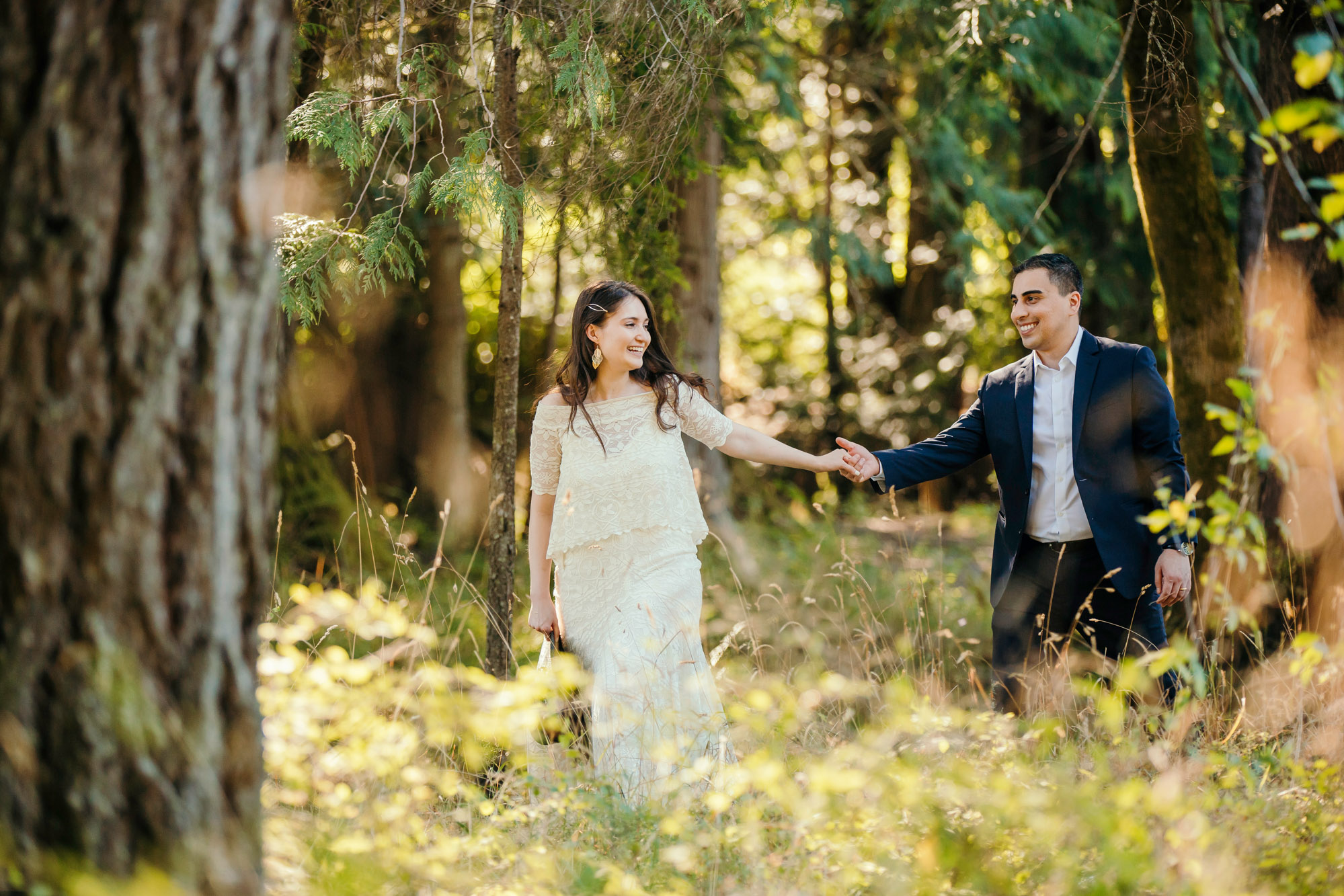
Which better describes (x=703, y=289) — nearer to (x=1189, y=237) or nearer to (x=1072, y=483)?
(x=1189, y=237)

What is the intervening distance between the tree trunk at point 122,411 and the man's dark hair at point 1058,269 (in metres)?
3.18

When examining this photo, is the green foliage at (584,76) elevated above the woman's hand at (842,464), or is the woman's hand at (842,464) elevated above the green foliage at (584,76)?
the green foliage at (584,76)

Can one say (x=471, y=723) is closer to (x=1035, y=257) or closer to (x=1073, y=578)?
(x=1073, y=578)

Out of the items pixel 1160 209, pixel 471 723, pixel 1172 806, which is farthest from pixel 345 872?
pixel 1160 209

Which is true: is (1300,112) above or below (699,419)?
above

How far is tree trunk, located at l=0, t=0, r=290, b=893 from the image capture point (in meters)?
1.70

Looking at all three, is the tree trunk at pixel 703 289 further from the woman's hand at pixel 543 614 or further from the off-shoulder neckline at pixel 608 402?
the woman's hand at pixel 543 614

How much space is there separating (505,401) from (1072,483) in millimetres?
2467

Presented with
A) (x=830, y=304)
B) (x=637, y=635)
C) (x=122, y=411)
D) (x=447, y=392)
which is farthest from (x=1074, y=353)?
(x=830, y=304)

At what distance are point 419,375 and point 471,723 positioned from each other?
775 centimetres

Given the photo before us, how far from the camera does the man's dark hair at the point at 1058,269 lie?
402 cm

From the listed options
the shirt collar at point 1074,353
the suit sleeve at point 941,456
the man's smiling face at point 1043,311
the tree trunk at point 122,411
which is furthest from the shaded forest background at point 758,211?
the tree trunk at point 122,411

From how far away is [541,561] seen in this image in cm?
396

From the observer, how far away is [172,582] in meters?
1.81
